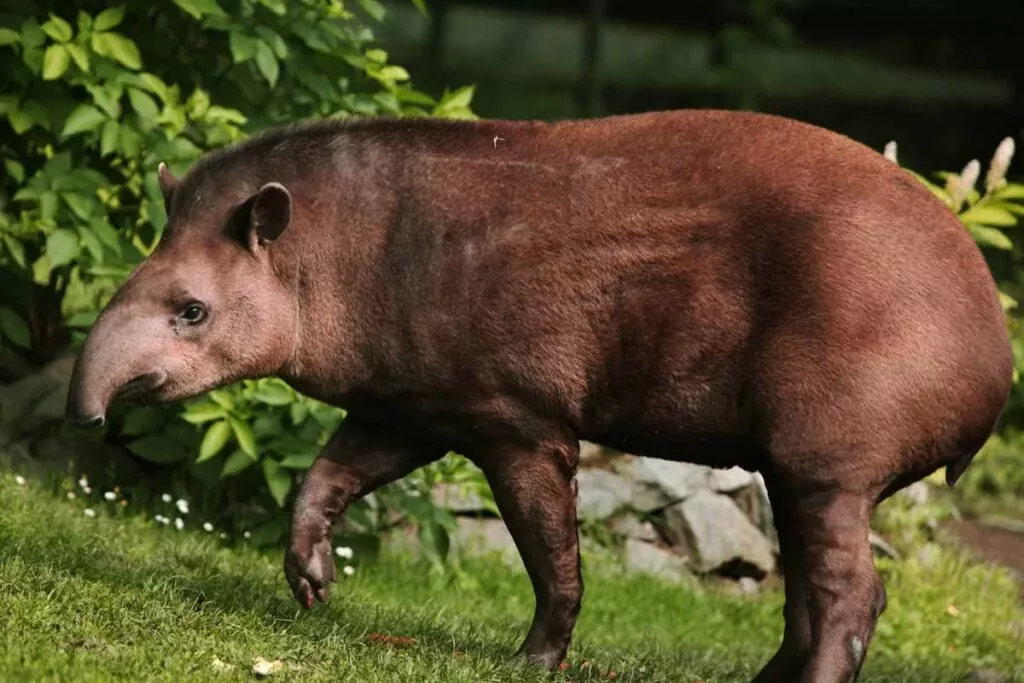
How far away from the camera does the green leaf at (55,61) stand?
7875 mm

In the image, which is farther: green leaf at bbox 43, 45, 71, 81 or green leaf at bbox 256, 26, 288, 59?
green leaf at bbox 256, 26, 288, 59

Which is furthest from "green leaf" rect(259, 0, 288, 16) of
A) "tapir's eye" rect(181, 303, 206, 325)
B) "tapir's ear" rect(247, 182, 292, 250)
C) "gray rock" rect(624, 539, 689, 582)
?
"gray rock" rect(624, 539, 689, 582)

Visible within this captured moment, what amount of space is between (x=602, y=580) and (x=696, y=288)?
3555 millimetres

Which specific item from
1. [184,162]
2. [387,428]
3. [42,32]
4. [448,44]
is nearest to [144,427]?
[184,162]

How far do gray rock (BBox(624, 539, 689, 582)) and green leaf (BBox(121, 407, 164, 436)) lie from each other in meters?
2.69

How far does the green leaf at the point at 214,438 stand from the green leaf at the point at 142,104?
4.62 ft

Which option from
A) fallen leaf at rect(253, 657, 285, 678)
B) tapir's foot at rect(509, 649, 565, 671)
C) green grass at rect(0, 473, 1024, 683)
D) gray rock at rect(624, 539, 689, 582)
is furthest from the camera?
gray rock at rect(624, 539, 689, 582)

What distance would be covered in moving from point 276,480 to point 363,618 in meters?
1.55

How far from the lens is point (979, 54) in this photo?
60.2 feet

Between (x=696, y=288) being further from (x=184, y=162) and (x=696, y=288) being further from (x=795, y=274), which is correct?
(x=184, y=162)

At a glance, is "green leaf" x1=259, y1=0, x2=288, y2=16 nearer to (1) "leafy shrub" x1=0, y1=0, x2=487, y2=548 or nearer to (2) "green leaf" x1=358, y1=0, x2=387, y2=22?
(1) "leafy shrub" x1=0, y1=0, x2=487, y2=548

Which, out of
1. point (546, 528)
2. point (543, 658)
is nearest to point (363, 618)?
point (543, 658)

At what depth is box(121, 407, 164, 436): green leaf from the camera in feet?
28.4

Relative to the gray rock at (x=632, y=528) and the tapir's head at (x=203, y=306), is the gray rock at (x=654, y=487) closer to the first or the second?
the gray rock at (x=632, y=528)
